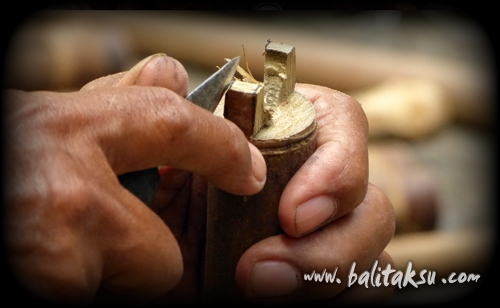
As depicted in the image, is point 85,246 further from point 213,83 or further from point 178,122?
point 213,83

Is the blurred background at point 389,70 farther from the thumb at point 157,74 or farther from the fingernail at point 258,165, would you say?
the fingernail at point 258,165

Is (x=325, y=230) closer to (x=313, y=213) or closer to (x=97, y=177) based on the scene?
(x=313, y=213)

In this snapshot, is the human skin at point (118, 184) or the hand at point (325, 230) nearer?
the human skin at point (118, 184)

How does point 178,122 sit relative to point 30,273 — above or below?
above

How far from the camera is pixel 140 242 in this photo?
2.58ft

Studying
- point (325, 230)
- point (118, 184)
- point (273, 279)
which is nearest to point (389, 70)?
point (325, 230)

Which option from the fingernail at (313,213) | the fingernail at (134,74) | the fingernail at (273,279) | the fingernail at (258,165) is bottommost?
the fingernail at (273,279)

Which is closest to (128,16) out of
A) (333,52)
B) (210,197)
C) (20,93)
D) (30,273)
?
(333,52)

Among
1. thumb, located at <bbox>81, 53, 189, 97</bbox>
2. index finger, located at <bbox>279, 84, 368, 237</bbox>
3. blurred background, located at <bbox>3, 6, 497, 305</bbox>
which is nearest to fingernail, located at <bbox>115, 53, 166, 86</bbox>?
thumb, located at <bbox>81, 53, 189, 97</bbox>

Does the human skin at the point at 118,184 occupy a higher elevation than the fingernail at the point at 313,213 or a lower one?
higher

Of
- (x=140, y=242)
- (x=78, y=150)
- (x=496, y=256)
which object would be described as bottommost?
(x=496, y=256)

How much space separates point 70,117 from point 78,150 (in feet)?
0.15

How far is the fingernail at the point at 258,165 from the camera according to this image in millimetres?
892

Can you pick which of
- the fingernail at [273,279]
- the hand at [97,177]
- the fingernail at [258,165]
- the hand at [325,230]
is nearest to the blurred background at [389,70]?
the hand at [325,230]
